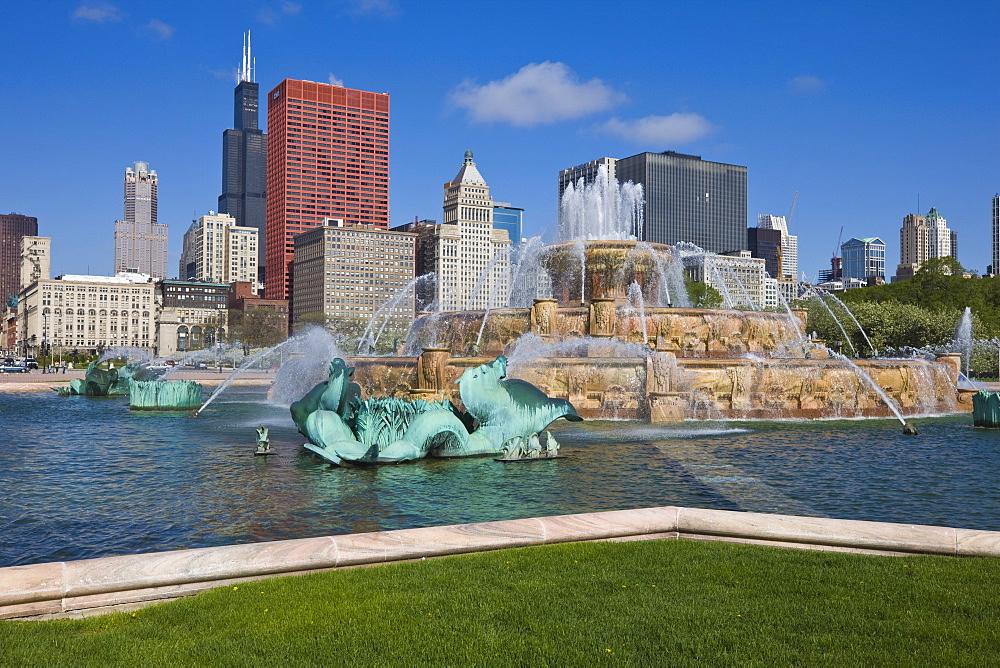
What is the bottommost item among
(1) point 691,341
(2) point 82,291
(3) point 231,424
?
(3) point 231,424

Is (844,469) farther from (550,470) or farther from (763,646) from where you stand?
(763,646)

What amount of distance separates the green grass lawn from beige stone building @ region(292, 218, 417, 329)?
176 metres

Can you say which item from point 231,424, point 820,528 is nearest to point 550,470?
point 820,528

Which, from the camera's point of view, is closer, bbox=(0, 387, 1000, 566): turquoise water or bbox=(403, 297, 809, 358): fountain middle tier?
bbox=(0, 387, 1000, 566): turquoise water

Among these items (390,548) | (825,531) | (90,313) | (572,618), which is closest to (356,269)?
(90,313)

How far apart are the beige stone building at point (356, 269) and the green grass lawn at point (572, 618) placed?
578 ft

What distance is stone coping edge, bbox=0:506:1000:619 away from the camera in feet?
19.2

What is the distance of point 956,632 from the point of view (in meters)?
5.01

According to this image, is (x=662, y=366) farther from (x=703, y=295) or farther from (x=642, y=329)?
(x=703, y=295)

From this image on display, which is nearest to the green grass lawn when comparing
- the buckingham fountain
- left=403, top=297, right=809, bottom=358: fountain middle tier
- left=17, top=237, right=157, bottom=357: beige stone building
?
the buckingham fountain

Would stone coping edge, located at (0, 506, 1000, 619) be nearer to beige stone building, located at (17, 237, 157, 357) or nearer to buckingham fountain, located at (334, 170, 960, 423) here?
buckingham fountain, located at (334, 170, 960, 423)

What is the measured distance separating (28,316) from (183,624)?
223 metres

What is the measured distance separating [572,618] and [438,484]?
660cm

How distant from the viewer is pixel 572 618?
544 centimetres
